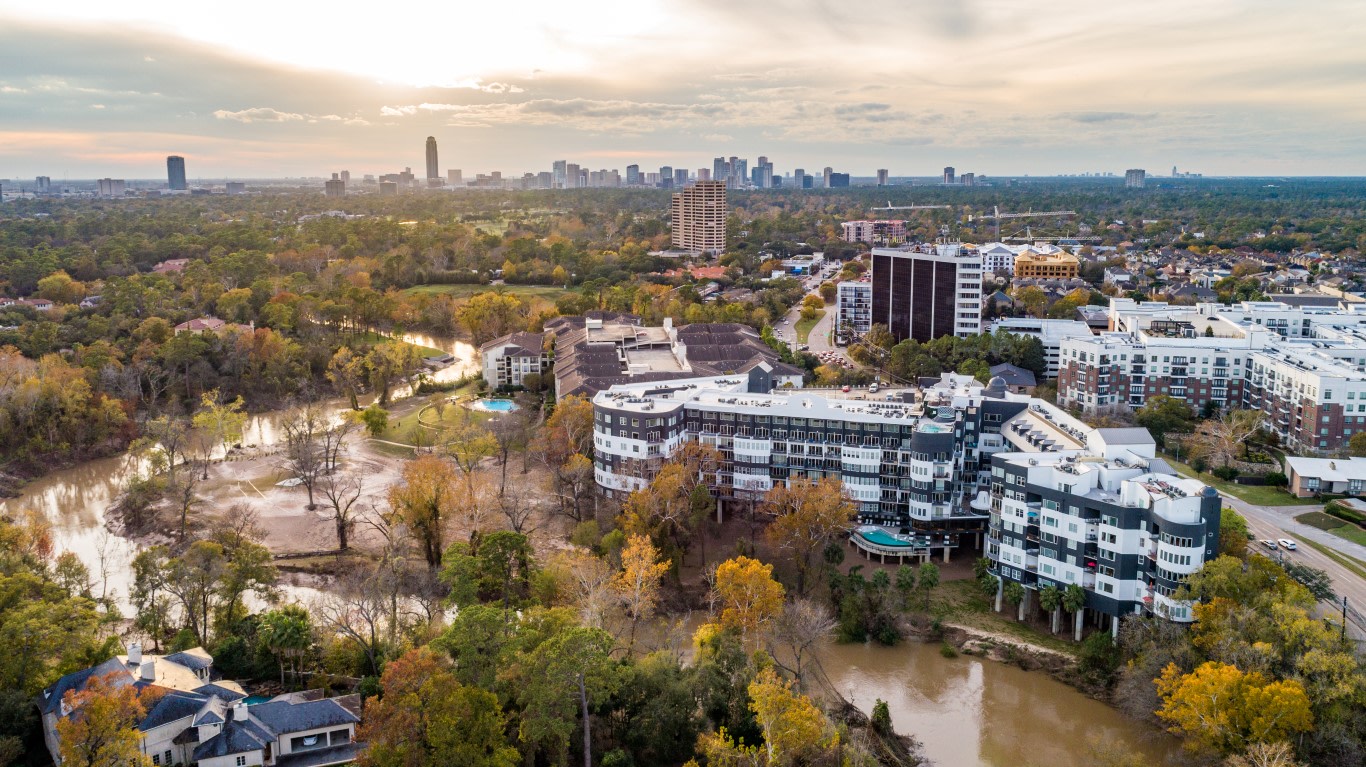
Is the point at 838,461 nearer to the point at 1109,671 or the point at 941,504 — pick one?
the point at 941,504

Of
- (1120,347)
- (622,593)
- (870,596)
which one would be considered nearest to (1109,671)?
(870,596)

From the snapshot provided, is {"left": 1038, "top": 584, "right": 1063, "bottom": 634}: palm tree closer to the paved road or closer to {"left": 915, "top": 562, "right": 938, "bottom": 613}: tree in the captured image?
{"left": 915, "top": 562, "right": 938, "bottom": 613}: tree

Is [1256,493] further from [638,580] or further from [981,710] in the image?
[638,580]

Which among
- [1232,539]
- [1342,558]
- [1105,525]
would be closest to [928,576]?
[1105,525]

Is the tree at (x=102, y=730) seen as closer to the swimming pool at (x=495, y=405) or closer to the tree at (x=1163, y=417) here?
the swimming pool at (x=495, y=405)

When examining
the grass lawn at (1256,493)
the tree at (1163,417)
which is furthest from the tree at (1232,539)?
the tree at (1163,417)

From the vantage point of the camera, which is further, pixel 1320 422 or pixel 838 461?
pixel 1320 422

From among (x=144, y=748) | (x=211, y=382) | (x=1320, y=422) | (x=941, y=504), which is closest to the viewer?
(x=144, y=748)
